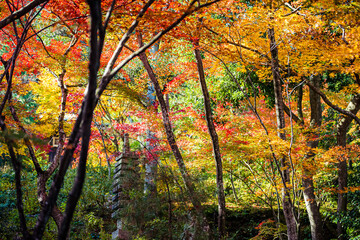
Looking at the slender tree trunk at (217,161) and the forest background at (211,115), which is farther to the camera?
the slender tree trunk at (217,161)

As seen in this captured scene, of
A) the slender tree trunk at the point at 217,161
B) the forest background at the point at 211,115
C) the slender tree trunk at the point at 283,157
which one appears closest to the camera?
the forest background at the point at 211,115

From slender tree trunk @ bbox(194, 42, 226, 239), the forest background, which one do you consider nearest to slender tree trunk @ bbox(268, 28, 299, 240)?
the forest background

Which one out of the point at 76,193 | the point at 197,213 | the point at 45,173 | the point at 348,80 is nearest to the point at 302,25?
the point at 348,80

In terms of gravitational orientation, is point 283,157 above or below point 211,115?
below

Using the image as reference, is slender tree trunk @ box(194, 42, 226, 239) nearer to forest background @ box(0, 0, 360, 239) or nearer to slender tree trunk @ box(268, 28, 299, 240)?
forest background @ box(0, 0, 360, 239)

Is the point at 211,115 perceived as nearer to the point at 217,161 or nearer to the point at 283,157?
the point at 217,161

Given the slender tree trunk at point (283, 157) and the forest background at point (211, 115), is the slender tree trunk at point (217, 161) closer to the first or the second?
the forest background at point (211, 115)

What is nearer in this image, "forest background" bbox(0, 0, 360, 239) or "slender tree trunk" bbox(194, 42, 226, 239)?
"forest background" bbox(0, 0, 360, 239)

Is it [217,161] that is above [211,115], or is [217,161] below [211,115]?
below

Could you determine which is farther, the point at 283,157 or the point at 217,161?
the point at 217,161

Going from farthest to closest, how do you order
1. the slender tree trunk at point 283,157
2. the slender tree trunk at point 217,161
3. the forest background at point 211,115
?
the slender tree trunk at point 217,161 < the slender tree trunk at point 283,157 < the forest background at point 211,115

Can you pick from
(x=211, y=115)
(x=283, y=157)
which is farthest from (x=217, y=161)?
(x=283, y=157)

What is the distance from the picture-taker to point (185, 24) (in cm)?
515

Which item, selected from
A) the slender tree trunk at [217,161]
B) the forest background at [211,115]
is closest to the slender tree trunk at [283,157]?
the forest background at [211,115]
